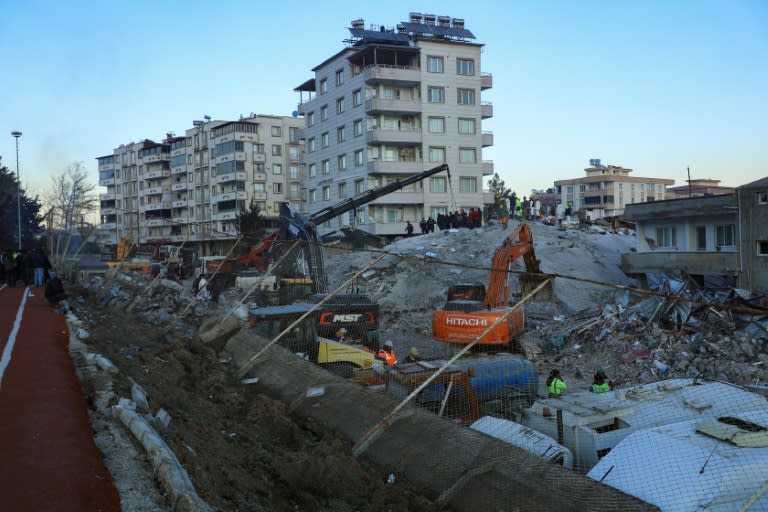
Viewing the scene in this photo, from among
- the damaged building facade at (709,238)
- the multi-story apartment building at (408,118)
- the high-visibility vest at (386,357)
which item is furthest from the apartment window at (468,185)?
the high-visibility vest at (386,357)

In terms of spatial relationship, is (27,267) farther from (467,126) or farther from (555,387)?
(467,126)

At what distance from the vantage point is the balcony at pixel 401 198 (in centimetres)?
5312

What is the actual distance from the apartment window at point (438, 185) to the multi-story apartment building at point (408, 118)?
9cm

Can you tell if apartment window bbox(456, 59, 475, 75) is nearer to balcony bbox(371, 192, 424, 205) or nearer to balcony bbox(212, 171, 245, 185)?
balcony bbox(371, 192, 424, 205)

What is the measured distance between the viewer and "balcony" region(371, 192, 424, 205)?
53125 millimetres

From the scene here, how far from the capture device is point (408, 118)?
54.7 m

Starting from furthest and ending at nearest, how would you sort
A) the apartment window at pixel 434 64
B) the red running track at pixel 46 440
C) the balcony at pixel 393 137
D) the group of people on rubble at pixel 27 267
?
1. the apartment window at pixel 434 64
2. the balcony at pixel 393 137
3. the group of people on rubble at pixel 27 267
4. the red running track at pixel 46 440

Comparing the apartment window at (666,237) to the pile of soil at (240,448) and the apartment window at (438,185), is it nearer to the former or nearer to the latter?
the pile of soil at (240,448)

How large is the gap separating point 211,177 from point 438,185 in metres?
37.7

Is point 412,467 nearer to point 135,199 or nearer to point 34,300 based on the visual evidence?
point 34,300

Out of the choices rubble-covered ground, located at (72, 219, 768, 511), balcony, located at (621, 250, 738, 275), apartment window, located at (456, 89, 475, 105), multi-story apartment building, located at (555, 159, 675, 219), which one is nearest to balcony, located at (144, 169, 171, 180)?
apartment window, located at (456, 89, 475, 105)

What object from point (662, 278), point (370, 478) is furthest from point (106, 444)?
point (662, 278)

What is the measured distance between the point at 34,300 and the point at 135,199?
8086 cm

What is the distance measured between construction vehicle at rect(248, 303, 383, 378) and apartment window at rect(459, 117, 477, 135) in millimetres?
43132
